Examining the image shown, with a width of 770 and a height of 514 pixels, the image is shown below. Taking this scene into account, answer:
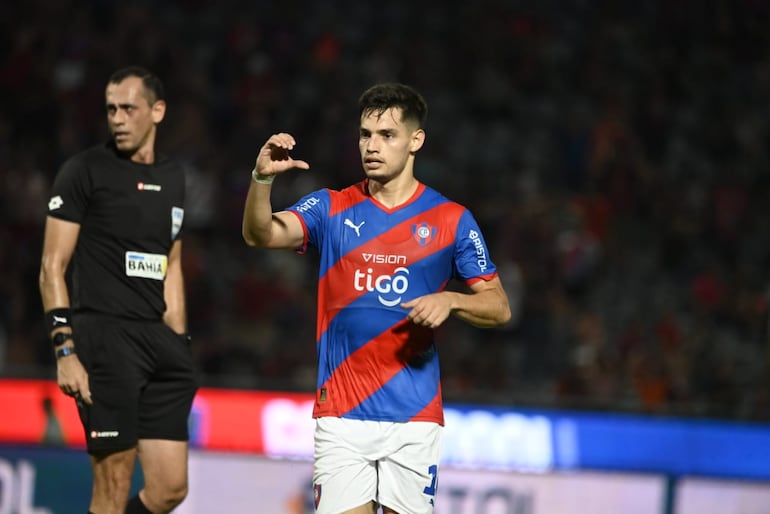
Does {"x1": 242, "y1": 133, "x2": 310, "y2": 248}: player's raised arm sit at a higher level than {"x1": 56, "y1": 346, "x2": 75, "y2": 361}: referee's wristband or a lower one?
higher

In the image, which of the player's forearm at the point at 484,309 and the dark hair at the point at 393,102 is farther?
the dark hair at the point at 393,102

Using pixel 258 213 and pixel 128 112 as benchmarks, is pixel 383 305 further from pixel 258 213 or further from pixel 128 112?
pixel 128 112

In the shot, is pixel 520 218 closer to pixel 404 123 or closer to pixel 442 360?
pixel 442 360

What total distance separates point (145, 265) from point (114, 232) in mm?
214

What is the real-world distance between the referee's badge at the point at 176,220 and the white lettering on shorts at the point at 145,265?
0.44 ft

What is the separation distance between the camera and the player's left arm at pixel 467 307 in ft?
14.1

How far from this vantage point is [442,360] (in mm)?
10695

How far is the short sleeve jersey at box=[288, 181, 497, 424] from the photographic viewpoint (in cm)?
468

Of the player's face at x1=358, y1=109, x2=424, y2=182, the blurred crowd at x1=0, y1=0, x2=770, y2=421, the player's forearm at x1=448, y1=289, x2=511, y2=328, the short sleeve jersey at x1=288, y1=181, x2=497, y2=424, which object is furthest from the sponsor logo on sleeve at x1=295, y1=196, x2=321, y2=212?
the blurred crowd at x1=0, y1=0, x2=770, y2=421

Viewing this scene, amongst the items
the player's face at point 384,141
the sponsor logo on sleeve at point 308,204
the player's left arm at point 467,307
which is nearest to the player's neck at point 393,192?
the player's face at point 384,141

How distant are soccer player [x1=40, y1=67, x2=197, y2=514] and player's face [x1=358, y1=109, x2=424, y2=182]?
1.36 meters

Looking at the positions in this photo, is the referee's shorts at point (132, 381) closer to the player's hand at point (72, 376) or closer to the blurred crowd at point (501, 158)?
the player's hand at point (72, 376)

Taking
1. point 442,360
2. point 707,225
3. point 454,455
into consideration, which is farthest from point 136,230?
point 707,225

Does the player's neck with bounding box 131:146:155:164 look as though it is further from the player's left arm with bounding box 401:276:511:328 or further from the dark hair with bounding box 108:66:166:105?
the player's left arm with bounding box 401:276:511:328
